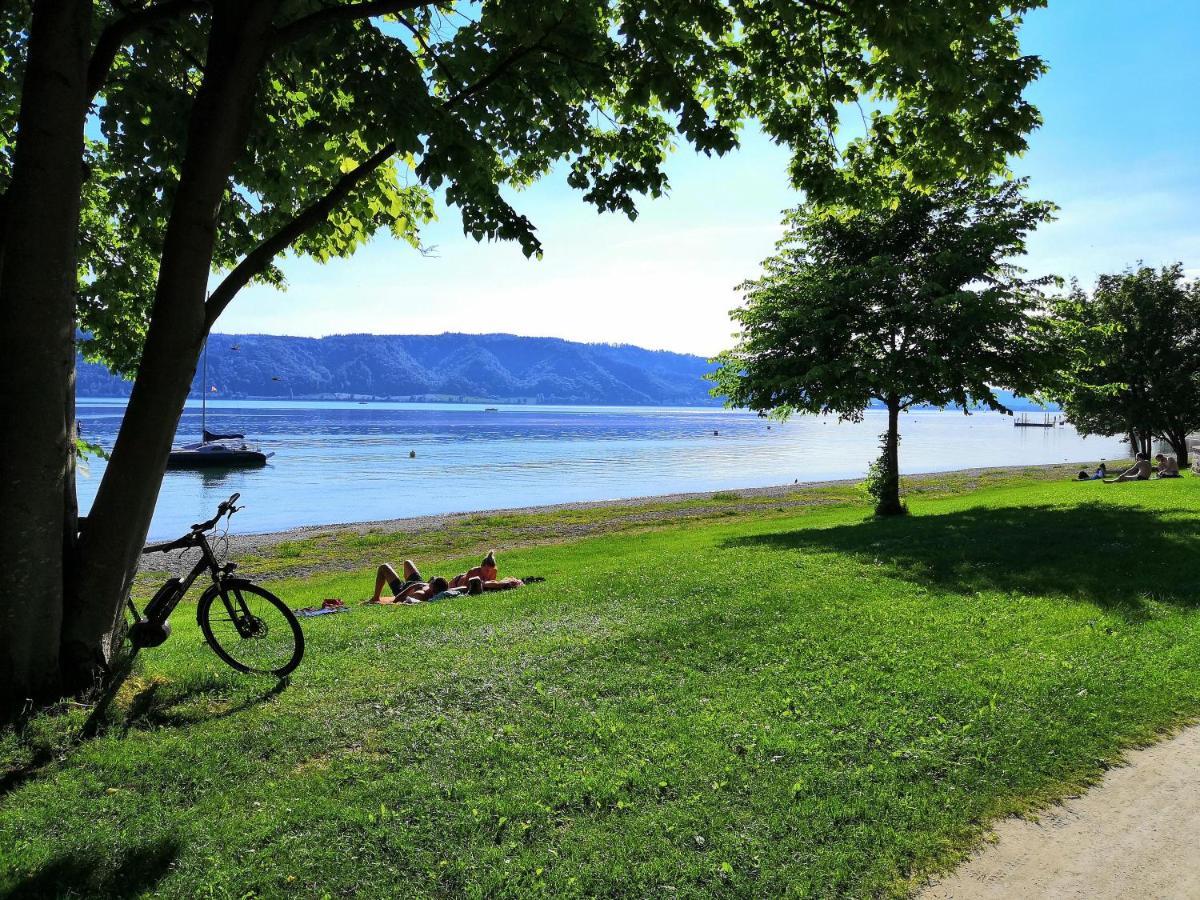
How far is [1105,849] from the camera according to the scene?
12.6 ft

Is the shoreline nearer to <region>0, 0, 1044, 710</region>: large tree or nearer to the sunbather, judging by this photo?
the sunbather

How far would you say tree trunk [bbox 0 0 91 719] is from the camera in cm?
478

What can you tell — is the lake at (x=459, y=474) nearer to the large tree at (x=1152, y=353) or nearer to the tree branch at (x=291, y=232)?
the tree branch at (x=291, y=232)

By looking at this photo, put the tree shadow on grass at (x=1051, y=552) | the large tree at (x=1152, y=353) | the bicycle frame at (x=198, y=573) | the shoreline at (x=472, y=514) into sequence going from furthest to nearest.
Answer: the large tree at (x=1152, y=353)
the shoreline at (x=472, y=514)
the tree shadow on grass at (x=1051, y=552)
the bicycle frame at (x=198, y=573)

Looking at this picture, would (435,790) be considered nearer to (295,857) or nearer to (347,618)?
(295,857)

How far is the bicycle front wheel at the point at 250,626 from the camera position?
6.60 metres

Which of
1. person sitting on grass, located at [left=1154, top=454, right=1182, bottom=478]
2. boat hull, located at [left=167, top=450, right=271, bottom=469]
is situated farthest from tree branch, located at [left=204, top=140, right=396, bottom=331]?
boat hull, located at [left=167, top=450, right=271, bottom=469]

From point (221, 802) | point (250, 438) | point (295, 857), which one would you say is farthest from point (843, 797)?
point (250, 438)

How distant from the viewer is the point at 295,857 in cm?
377

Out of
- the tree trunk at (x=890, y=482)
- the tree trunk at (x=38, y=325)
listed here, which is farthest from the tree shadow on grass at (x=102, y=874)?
the tree trunk at (x=890, y=482)

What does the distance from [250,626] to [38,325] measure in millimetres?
3129

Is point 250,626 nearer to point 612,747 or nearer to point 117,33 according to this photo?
point 612,747

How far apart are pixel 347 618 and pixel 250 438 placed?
4338 inches

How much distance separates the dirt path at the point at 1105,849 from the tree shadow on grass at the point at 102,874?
3.83 meters
